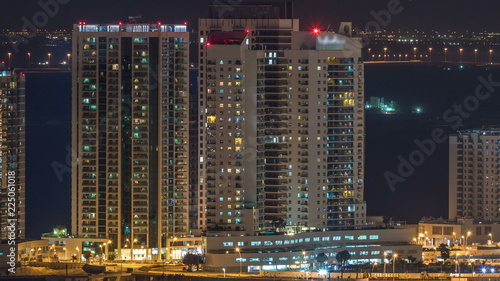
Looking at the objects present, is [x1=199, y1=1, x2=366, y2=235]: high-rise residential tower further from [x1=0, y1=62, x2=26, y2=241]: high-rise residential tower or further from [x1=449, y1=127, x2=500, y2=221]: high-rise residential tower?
[x1=449, y1=127, x2=500, y2=221]: high-rise residential tower

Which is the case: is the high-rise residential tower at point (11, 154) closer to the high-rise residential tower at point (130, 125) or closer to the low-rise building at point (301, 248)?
the high-rise residential tower at point (130, 125)

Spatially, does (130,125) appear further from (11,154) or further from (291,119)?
(291,119)

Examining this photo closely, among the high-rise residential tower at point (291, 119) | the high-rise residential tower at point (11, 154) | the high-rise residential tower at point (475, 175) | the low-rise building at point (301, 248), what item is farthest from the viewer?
→ the high-rise residential tower at point (475, 175)

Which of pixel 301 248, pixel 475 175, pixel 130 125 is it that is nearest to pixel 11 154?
pixel 130 125

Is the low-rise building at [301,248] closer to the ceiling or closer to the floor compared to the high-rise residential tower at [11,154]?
closer to the floor

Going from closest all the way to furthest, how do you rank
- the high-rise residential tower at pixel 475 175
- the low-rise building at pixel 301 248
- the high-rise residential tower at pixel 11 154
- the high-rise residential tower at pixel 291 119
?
the low-rise building at pixel 301 248, the high-rise residential tower at pixel 11 154, the high-rise residential tower at pixel 291 119, the high-rise residential tower at pixel 475 175

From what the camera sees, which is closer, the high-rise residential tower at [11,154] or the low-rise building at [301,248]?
the low-rise building at [301,248]

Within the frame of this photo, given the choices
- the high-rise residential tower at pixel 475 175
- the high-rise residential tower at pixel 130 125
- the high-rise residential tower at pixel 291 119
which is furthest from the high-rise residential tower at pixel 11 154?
the high-rise residential tower at pixel 475 175

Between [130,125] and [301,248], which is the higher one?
[130,125]

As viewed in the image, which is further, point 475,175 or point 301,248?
point 475,175
